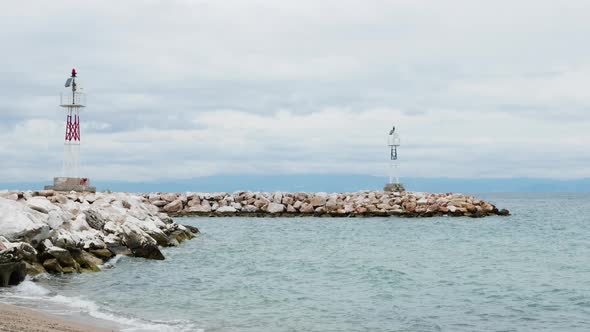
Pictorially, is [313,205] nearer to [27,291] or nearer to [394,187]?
[394,187]

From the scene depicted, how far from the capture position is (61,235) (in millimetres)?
16875

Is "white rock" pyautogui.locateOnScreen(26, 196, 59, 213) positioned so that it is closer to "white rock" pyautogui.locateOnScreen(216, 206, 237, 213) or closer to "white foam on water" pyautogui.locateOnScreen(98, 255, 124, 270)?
"white foam on water" pyautogui.locateOnScreen(98, 255, 124, 270)

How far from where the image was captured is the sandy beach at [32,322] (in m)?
8.10

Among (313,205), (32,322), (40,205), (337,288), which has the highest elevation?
(40,205)

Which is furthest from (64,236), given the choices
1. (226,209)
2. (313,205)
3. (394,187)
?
(394,187)

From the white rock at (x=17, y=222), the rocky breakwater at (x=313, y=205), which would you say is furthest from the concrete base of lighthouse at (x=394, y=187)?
the white rock at (x=17, y=222)

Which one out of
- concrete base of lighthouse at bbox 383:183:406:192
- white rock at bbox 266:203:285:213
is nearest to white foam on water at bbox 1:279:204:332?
white rock at bbox 266:203:285:213

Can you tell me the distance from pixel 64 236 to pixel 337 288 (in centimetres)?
728

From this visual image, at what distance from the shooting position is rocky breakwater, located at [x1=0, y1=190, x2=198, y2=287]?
1456cm

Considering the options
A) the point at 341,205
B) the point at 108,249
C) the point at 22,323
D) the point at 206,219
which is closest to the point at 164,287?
the point at 108,249

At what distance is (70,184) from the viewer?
36781 mm

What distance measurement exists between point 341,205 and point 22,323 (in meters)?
41.7

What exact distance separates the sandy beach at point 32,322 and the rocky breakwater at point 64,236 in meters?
3.25

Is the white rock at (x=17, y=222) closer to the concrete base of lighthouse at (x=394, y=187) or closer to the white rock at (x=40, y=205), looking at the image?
the white rock at (x=40, y=205)
